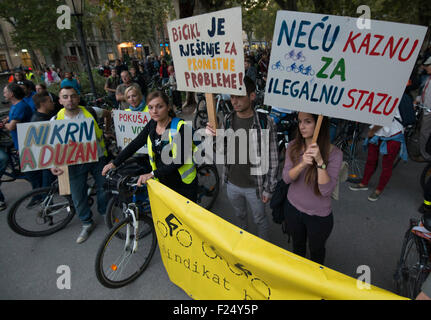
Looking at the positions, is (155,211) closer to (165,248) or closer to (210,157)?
(165,248)

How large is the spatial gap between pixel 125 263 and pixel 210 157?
2573mm

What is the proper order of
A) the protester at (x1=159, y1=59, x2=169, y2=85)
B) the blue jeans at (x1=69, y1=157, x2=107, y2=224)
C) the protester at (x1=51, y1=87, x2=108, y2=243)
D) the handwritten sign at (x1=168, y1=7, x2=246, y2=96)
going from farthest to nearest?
the protester at (x1=159, y1=59, x2=169, y2=85) < the blue jeans at (x1=69, y1=157, x2=107, y2=224) < the protester at (x1=51, y1=87, x2=108, y2=243) < the handwritten sign at (x1=168, y1=7, x2=246, y2=96)

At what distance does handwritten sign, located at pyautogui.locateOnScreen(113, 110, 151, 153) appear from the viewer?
3.89m

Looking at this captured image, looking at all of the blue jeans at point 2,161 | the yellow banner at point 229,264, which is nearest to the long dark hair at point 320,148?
the yellow banner at point 229,264

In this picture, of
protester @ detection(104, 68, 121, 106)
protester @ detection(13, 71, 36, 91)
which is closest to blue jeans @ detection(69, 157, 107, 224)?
protester @ detection(13, 71, 36, 91)

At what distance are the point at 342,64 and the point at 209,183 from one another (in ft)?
10.0

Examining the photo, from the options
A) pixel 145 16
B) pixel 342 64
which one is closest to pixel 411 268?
pixel 342 64

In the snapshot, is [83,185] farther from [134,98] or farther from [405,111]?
[405,111]

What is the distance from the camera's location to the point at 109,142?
4.20 m

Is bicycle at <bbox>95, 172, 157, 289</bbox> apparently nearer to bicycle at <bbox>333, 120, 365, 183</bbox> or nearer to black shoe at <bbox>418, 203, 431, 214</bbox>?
black shoe at <bbox>418, 203, 431, 214</bbox>

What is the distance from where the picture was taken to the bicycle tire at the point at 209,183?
4.08 metres

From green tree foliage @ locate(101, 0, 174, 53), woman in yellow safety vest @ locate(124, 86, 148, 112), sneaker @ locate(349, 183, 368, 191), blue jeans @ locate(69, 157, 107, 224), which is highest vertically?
green tree foliage @ locate(101, 0, 174, 53)

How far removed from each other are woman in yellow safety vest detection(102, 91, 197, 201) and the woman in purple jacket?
110cm

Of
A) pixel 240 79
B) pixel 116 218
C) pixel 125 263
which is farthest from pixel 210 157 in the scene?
pixel 240 79
